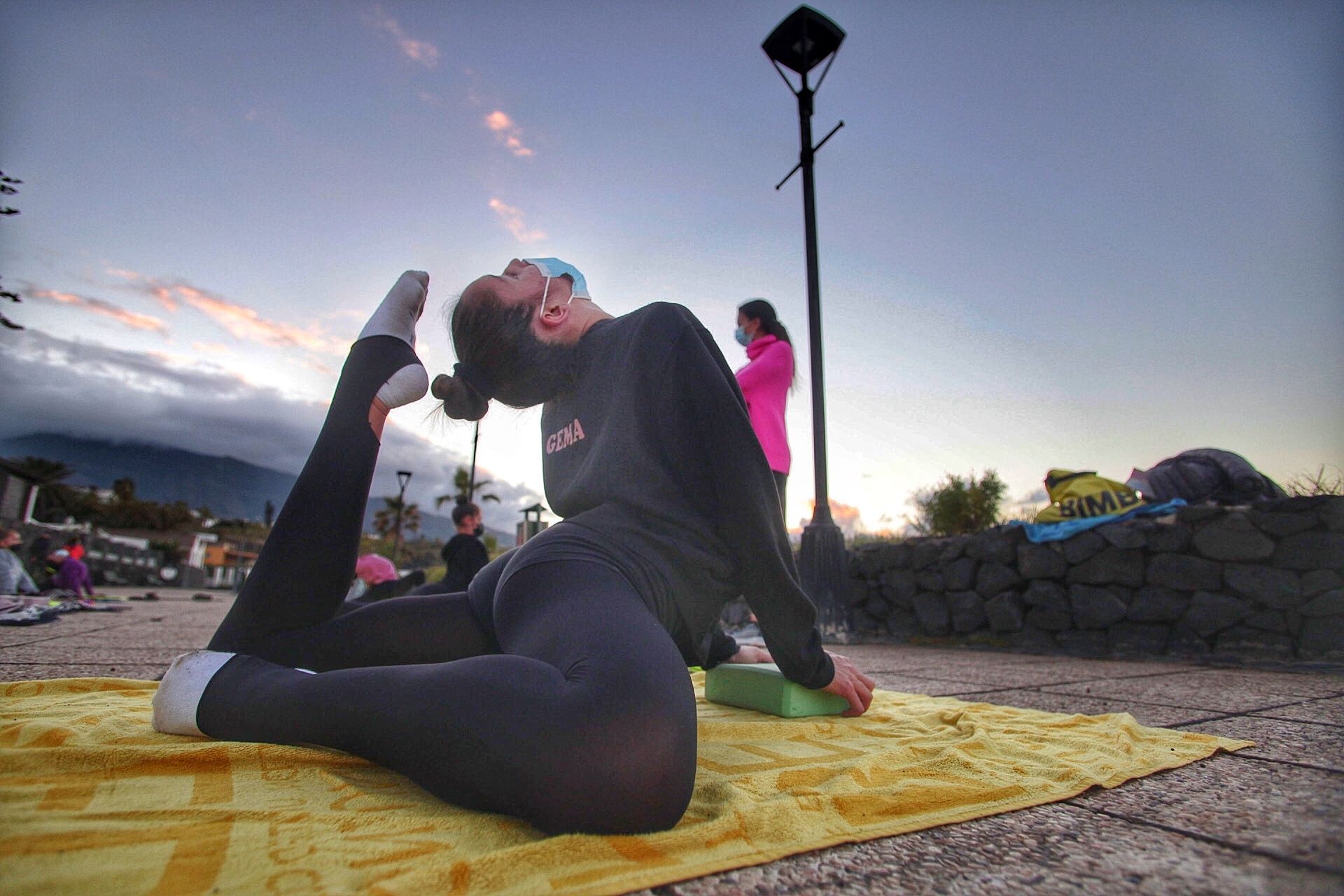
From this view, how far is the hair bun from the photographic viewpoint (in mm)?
1454

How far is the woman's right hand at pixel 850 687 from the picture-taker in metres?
1.71

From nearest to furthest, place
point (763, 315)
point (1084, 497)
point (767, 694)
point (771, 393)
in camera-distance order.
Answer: point (767, 694)
point (771, 393)
point (763, 315)
point (1084, 497)

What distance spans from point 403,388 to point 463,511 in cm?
422

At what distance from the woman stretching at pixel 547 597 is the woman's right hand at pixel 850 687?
0.12m

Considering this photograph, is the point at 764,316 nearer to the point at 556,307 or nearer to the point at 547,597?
the point at 556,307

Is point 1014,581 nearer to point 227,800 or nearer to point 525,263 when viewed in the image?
point 525,263

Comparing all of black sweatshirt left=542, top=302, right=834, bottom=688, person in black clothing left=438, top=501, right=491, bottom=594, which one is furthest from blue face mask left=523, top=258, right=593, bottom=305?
person in black clothing left=438, top=501, right=491, bottom=594

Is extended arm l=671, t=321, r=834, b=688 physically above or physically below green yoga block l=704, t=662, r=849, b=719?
above

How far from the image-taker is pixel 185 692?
1.09 meters

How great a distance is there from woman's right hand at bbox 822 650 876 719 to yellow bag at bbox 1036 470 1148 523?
369 cm

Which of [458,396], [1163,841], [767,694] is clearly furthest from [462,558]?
[1163,841]

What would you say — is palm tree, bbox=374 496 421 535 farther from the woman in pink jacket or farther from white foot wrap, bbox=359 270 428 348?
white foot wrap, bbox=359 270 428 348

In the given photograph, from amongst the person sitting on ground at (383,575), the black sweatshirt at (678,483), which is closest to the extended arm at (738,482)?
the black sweatshirt at (678,483)

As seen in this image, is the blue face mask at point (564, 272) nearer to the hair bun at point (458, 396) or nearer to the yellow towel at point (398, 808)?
the hair bun at point (458, 396)
